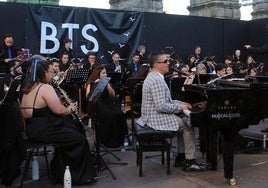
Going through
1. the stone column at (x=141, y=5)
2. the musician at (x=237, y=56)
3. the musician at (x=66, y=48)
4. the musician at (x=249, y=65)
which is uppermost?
the stone column at (x=141, y=5)

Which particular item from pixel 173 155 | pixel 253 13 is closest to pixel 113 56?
pixel 173 155

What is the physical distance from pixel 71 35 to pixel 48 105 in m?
6.43

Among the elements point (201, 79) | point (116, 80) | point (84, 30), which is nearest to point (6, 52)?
point (84, 30)

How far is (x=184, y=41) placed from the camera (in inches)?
557

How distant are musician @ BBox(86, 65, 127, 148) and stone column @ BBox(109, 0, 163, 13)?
6838mm

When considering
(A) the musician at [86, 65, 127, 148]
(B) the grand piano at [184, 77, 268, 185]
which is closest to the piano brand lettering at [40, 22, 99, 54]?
(A) the musician at [86, 65, 127, 148]

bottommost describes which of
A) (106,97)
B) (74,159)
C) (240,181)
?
(240,181)

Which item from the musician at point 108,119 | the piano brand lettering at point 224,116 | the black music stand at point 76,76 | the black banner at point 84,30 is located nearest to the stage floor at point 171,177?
the piano brand lettering at point 224,116

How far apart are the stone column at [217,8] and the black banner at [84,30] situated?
13.6 feet

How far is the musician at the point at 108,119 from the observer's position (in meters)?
7.69

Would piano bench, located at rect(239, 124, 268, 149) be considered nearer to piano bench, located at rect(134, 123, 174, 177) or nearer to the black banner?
piano bench, located at rect(134, 123, 174, 177)

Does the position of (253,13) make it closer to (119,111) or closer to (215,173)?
(119,111)

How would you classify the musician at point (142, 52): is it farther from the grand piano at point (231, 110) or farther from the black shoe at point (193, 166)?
the grand piano at point (231, 110)

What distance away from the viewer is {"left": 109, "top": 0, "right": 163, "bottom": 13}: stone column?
1427 cm
